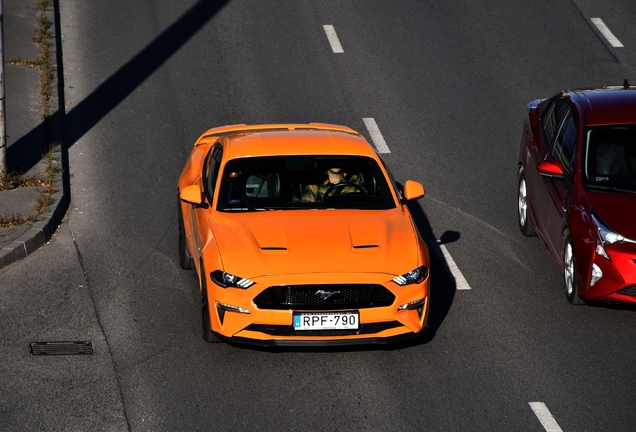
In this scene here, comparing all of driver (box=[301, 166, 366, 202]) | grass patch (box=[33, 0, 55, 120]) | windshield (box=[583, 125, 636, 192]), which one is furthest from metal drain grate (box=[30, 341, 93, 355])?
grass patch (box=[33, 0, 55, 120])

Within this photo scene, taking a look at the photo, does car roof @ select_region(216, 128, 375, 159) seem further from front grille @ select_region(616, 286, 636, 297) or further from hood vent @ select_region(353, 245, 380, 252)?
front grille @ select_region(616, 286, 636, 297)

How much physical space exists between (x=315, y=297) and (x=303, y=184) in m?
1.91

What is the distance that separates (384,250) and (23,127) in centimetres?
753

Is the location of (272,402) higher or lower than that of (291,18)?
higher

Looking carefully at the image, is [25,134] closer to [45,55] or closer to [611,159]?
[45,55]

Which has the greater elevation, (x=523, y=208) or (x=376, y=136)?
(x=523, y=208)

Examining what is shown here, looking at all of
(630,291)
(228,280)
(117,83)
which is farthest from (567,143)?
(117,83)

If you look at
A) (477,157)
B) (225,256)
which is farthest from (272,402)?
(477,157)

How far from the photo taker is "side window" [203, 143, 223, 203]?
34.5 feet

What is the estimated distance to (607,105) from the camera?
1159 centimetres

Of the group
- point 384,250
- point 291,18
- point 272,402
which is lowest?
point 291,18

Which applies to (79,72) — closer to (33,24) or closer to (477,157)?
(33,24)

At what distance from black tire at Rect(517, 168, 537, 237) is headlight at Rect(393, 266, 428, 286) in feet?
11.4

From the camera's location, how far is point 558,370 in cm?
938
